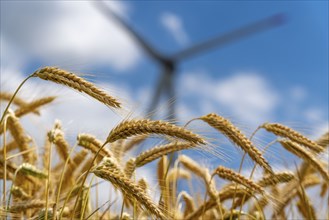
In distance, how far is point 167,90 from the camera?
95.1 ft

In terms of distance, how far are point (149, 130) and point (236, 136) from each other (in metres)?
0.90

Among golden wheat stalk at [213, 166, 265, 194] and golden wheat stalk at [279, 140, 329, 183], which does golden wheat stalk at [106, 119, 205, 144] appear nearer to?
golden wheat stalk at [213, 166, 265, 194]

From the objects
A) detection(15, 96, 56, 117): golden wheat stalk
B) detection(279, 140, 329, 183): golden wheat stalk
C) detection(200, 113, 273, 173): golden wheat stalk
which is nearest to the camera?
detection(200, 113, 273, 173): golden wheat stalk

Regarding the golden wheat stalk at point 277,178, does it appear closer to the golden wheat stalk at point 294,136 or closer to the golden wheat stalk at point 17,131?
the golden wheat stalk at point 294,136

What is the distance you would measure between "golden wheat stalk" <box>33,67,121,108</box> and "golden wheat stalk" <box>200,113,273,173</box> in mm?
1064

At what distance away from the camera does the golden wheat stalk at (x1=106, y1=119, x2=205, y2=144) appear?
10.8ft

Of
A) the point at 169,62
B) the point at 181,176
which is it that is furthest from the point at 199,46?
the point at 181,176

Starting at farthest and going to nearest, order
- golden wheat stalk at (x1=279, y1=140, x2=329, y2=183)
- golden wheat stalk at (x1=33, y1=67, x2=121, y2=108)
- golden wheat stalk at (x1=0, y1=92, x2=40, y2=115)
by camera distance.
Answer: golden wheat stalk at (x1=0, y1=92, x2=40, y2=115)
golden wheat stalk at (x1=279, y1=140, x2=329, y2=183)
golden wheat stalk at (x1=33, y1=67, x2=121, y2=108)

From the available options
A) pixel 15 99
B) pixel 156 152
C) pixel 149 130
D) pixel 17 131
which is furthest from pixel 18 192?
pixel 149 130

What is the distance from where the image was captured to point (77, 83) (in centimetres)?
330

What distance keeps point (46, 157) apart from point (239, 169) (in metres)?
2.16

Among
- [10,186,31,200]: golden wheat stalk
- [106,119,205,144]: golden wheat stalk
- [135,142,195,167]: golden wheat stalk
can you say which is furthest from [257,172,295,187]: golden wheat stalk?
[10,186,31,200]: golden wheat stalk

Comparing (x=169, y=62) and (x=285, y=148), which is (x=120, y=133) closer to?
(x=285, y=148)

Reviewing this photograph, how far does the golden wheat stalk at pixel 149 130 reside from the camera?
3305mm
